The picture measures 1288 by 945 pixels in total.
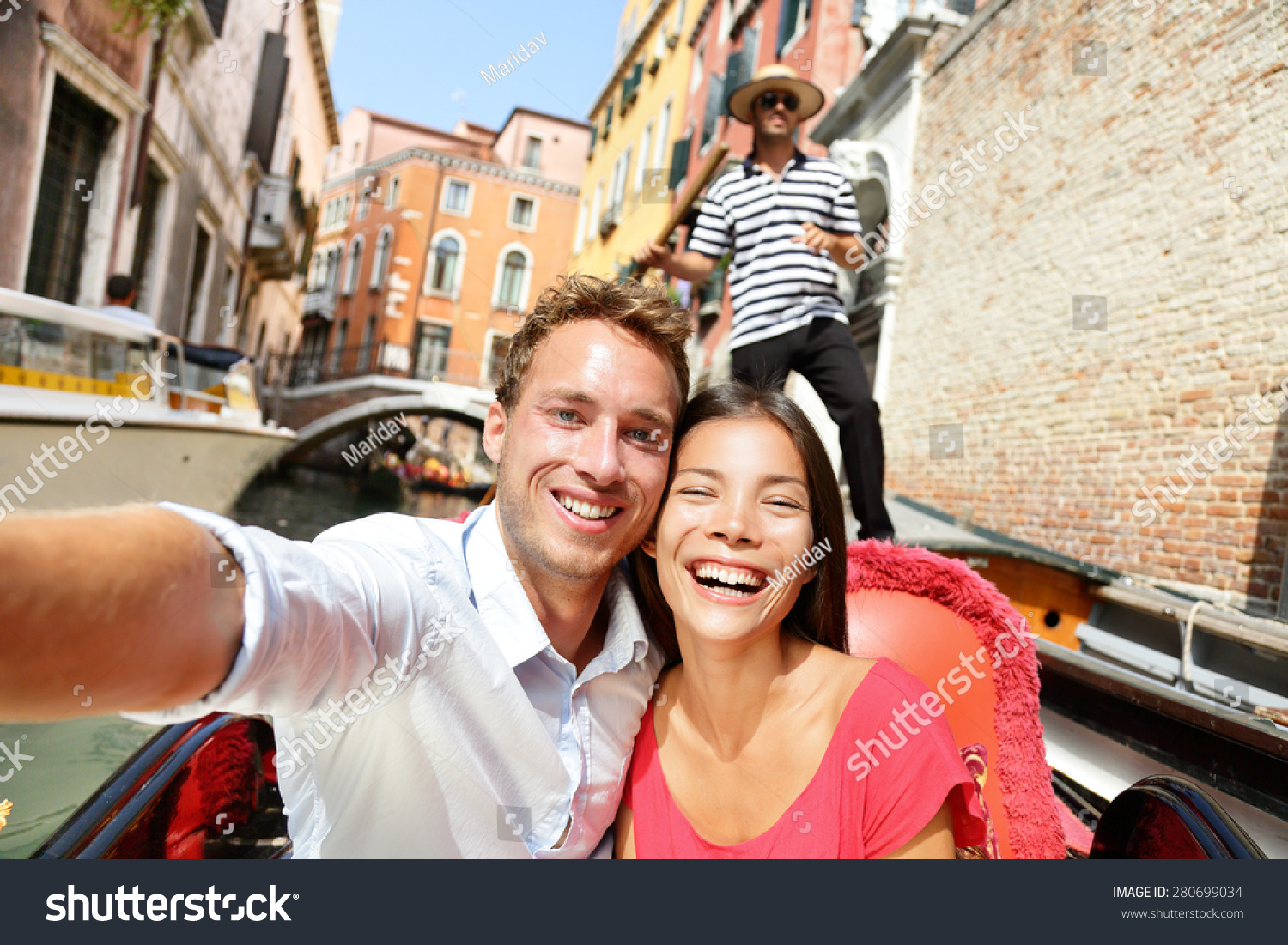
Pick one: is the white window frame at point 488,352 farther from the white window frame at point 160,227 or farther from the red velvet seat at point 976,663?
the white window frame at point 160,227

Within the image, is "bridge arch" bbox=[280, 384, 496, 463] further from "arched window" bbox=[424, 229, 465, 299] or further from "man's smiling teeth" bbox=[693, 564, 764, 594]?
"man's smiling teeth" bbox=[693, 564, 764, 594]

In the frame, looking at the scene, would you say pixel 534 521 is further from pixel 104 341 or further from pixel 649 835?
pixel 104 341

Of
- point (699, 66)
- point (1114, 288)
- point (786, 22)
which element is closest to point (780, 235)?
point (1114, 288)

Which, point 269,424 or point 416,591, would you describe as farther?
point 269,424

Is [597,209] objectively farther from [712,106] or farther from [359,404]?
[712,106]

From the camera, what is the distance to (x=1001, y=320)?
509 centimetres

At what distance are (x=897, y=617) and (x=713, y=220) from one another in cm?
141

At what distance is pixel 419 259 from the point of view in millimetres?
1589

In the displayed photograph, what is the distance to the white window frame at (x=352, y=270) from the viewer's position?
5.63 feet

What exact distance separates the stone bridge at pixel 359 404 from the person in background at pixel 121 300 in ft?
1.44

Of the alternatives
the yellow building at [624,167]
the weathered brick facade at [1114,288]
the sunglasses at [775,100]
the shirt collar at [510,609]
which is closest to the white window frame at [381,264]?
the yellow building at [624,167]

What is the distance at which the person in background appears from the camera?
80.0 inches

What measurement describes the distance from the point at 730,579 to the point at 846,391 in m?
1.33

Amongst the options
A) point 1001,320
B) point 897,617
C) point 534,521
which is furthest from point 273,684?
point 1001,320
